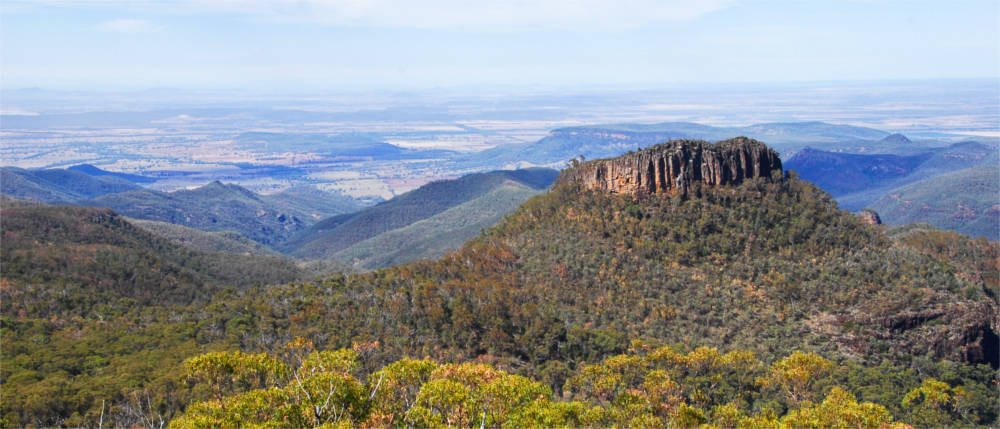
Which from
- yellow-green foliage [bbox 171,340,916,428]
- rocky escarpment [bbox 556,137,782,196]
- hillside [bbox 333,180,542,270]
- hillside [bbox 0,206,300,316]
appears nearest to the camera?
yellow-green foliage [bbox 171,340,916,428]

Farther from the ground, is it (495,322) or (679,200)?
(679,200)

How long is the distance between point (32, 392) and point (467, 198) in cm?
15366

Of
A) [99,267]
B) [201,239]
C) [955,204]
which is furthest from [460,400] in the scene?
[955,204]

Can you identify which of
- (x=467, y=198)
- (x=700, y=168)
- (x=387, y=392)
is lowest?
(x=467, y=198)

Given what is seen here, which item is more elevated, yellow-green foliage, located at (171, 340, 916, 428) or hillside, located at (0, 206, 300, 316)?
yellow-green foliage, located at (171, 340, 916, 428)

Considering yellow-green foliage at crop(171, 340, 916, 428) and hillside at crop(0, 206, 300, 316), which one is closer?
yellow-green foliage at crop(171, 340, 916, 428)

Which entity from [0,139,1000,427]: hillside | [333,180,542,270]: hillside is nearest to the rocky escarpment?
[0,139,1000,427]: hillside

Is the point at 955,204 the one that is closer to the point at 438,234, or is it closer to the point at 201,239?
the point at 438,234

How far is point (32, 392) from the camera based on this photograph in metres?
40.3

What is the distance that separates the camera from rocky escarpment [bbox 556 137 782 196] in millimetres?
65438

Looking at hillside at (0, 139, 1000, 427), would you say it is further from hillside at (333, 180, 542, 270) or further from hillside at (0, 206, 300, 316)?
hillside at (333, 180, 542, 270)

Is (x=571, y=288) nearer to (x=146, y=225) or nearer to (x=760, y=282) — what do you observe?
(x=760, y=282)

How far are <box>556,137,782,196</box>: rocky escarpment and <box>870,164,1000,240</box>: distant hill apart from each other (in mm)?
102430

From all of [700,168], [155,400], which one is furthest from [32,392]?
[700,168]
